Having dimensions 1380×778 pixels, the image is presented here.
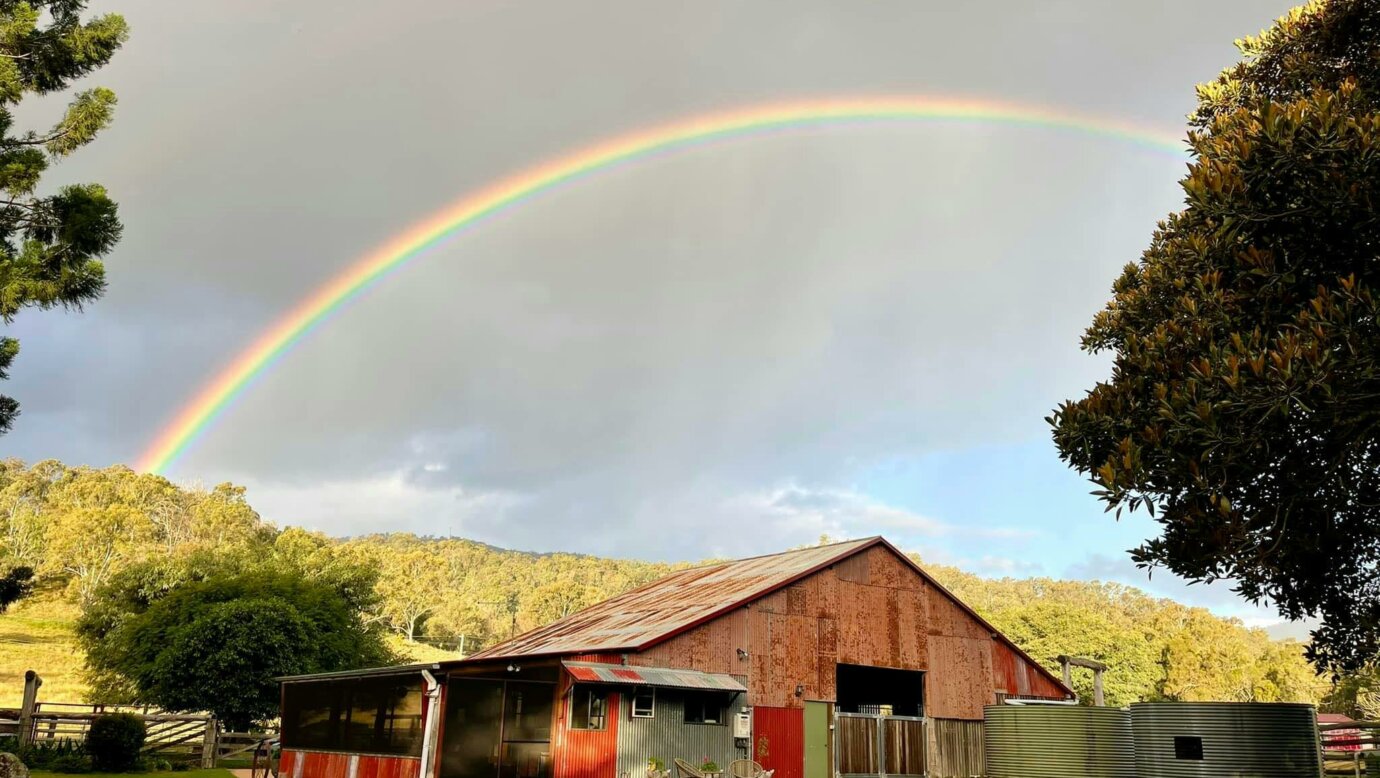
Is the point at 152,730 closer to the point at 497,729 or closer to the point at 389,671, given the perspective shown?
the point at 389,671

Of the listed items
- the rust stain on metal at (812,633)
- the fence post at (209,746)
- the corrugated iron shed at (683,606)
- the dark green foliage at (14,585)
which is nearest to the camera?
the dark green foliage at (14,585)

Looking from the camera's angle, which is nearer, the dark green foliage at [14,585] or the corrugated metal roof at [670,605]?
the dark green foliage at [14,585]

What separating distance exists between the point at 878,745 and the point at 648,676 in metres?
8.56

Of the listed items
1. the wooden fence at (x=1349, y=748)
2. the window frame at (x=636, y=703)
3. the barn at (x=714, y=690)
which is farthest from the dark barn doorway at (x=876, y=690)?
the wooden fence at (x=1349, y=748)

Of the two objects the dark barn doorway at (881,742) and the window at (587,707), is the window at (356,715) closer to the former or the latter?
the window at (587,707)

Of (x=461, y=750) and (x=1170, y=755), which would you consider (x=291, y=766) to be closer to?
(x=461, y=750)

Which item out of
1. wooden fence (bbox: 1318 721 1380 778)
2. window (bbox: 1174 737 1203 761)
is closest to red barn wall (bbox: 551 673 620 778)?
window (bbox: 1174 737 1203 761)

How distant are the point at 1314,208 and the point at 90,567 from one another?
93.5m

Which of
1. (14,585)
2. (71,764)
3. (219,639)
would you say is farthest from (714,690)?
(219,639)

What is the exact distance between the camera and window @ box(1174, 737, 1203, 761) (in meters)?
16.8

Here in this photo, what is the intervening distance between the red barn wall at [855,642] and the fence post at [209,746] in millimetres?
19118

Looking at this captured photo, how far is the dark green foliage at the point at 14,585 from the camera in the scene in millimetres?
20064

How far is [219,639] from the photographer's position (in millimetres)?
35562

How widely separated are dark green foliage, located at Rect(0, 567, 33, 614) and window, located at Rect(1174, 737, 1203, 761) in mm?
24832
